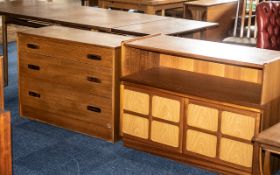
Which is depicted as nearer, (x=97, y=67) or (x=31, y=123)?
(x=97, y=67)

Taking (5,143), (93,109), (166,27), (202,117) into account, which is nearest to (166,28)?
(166,27)

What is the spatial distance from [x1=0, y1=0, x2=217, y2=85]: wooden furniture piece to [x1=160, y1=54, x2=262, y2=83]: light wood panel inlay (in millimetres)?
333

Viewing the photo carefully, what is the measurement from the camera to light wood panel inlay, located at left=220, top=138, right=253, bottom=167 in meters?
2.95

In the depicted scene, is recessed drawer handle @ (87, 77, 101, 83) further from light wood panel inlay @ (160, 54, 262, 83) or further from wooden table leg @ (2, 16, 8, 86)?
wooden table leg @ (2, 16, 8, 86)

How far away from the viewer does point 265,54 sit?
10.1 ft

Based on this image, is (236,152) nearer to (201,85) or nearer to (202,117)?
(202,117)

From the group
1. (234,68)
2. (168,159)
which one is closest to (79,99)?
(168,159)

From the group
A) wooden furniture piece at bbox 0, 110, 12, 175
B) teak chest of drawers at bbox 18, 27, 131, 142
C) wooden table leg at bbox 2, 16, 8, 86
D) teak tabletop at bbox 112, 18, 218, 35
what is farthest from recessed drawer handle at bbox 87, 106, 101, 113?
wooden table leg at bbox 2, 16, 8, 86

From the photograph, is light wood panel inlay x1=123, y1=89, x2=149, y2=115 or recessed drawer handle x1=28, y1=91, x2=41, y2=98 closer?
light wood panel inlay x1=123, y1=89, x2=149, y2=115

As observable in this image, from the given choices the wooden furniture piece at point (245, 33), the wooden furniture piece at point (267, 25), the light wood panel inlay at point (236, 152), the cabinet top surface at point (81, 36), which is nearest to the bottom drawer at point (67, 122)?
the cabinet top surface at point (81, 36)

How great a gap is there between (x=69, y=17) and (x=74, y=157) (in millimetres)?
1530

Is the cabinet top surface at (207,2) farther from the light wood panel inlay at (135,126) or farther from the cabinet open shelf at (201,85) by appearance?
the light wood panel inlay at (135,126)

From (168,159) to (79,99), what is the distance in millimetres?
805

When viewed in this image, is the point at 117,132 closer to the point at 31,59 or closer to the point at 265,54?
the point at 31,59
